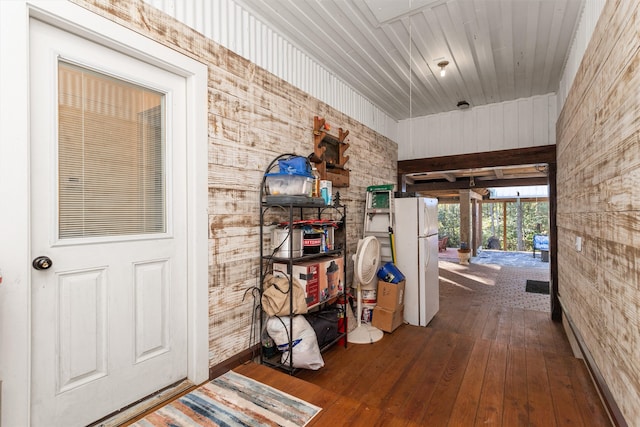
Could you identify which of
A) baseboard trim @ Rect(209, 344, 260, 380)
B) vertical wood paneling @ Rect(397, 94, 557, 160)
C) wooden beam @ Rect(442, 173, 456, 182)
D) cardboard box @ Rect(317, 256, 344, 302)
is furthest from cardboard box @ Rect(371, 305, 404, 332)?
wooden beam @ Rect(442, 173, 456, 182)

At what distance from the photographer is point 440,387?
7.47ft

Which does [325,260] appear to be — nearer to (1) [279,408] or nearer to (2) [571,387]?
(1) [279,408]

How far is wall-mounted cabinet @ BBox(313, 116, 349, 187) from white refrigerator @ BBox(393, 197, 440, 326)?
33.2 inches

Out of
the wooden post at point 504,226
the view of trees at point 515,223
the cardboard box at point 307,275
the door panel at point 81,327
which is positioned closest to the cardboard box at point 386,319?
the cardboard box at point 307,275

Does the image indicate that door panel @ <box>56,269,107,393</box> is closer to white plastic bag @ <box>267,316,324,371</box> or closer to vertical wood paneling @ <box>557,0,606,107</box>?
white plastic bag @ <box>267,316,324,371</box>

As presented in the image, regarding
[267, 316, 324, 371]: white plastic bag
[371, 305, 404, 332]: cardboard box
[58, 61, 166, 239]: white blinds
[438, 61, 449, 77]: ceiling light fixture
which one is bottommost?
[371, 305, 404, 332]: cardboard box

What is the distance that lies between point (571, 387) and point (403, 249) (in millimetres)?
1924

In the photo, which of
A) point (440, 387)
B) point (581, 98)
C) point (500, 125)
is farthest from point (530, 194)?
→ point (440, 387)

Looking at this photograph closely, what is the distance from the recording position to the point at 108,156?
1722 mm

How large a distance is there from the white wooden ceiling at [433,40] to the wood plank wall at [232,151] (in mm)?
556

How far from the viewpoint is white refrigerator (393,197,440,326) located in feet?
11.9

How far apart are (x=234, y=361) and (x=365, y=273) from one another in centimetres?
155

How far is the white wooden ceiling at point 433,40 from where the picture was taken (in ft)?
7.73

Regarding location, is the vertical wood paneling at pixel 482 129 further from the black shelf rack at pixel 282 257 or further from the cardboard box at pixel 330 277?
the cardboard box at pixel 330 277
